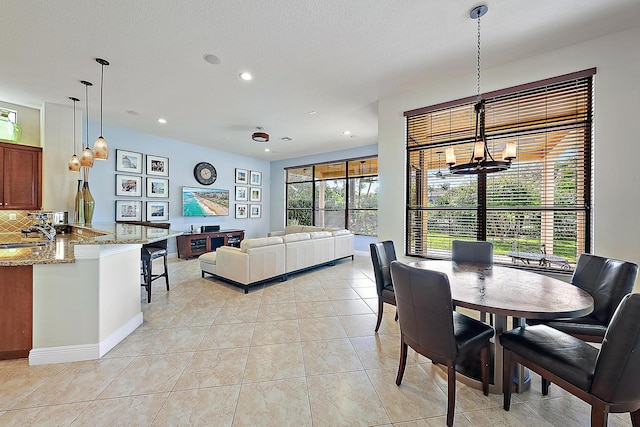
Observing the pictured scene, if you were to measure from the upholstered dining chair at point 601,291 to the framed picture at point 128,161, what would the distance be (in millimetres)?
7195

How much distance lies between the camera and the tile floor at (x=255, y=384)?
5.15 feet

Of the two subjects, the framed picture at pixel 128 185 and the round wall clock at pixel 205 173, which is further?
the round wall clock at pixel 205 173

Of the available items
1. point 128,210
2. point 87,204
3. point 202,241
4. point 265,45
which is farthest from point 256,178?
point 265,45

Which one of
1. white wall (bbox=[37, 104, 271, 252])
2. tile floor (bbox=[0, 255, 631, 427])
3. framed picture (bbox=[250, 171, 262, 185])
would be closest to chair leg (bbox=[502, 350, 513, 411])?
tile floor (bbox=[0, 255, 631, 427])

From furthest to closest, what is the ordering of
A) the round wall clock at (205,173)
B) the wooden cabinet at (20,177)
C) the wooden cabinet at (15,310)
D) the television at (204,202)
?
1. the round wall clock at (205,173)
2. the television at (204,202)
3. the wooden cabinet at (20,177)
4. the wooden cabinet at (15,310)

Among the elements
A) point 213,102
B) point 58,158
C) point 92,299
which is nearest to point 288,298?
point 92,299

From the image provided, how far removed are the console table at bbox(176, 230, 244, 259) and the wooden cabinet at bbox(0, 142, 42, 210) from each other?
257cm

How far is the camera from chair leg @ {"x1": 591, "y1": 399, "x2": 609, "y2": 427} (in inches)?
46.4

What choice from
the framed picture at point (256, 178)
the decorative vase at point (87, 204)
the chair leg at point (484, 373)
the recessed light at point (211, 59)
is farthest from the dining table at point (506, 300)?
the framed picture at point (256, 178)

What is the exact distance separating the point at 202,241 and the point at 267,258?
10.8ft

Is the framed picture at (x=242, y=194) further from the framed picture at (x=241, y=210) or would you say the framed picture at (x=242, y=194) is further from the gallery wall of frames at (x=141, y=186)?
the gallery wall of frames at (x=141, y=186)

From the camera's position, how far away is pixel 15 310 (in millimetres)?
2074

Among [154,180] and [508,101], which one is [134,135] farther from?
[508,101]

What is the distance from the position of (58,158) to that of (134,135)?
167 centimetres
